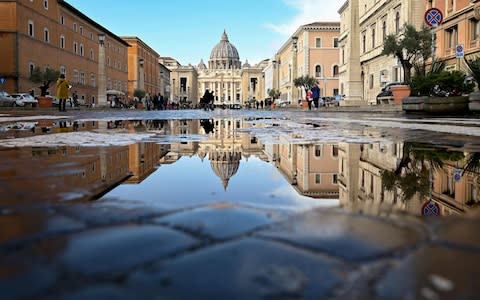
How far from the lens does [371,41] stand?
4269 centimetres

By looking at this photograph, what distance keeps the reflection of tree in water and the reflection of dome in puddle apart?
1.09m

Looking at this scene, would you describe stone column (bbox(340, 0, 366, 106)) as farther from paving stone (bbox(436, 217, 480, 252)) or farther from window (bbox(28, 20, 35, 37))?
window (bbox(28, 20, 35, 37))

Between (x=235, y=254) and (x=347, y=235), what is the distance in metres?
0.47

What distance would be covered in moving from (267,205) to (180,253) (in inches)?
36.4

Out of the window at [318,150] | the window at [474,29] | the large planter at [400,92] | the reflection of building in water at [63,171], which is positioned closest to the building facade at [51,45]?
the window at [474,29]

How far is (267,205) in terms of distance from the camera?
235cm

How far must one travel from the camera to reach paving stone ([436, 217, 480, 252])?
63.5 inches

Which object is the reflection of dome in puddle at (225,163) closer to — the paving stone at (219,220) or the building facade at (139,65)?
the paving stone at (219,220)

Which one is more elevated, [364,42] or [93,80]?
[364,42]

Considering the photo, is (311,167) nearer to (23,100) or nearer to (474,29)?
(474,29)

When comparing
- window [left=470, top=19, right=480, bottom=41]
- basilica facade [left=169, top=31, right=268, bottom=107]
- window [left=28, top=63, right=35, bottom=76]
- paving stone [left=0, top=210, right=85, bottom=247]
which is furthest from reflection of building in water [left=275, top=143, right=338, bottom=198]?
basilica facade [left=169, top=31, right=268, bottom=107]

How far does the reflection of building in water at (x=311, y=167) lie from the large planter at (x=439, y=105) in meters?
8.70

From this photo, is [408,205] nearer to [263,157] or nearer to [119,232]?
[119,232]

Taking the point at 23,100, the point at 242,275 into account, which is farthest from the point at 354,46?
the point at 242,275
